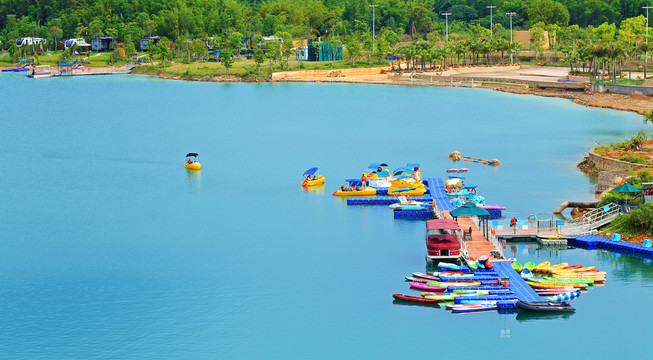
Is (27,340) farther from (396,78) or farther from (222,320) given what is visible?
(396,78)

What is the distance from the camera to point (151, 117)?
114 m

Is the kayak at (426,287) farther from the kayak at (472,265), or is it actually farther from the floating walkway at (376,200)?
the floating walkway at (376,200)

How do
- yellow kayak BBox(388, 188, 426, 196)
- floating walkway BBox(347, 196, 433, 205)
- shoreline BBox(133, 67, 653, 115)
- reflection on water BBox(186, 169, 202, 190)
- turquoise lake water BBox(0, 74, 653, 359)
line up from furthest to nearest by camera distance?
shoreline BBox(133, 67, 653, 115) → reflection on water BBox(186, 169, 202, 190) → yellow kayak BBox(388, 188, 426, 196) → floating walkway BBox(347, 196, 433, 205) → turquoise lake water BBox(0, 74, 653, 359)

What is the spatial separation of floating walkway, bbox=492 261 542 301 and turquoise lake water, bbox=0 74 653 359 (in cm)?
111

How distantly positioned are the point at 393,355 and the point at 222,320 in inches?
315

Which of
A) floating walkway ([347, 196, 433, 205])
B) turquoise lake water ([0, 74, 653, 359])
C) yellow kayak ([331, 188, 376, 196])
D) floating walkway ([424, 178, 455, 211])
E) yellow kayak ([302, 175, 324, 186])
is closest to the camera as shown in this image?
turquoise lake water ([0, 74, 653, 359])

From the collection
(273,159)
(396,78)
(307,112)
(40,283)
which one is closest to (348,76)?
(396,78)

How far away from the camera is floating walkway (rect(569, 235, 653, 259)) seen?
47438 mm

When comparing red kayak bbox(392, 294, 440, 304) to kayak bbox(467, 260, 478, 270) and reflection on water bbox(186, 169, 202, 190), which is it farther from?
reflection on water bbox(186, 169, 202, 190)

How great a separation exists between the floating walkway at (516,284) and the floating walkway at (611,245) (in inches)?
282

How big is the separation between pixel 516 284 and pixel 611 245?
9.30m

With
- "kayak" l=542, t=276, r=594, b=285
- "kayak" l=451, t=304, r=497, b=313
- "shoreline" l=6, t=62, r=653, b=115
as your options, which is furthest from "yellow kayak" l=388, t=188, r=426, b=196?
"shoreline" l=6, t=62, r=653, b=115

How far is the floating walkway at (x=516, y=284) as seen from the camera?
40.2 metres

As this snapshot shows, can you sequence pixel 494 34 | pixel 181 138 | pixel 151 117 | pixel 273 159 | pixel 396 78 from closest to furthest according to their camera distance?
pixel 273 159
pixel 181 138
pixel 151 117
pixel 396 78
pixel 494 34
